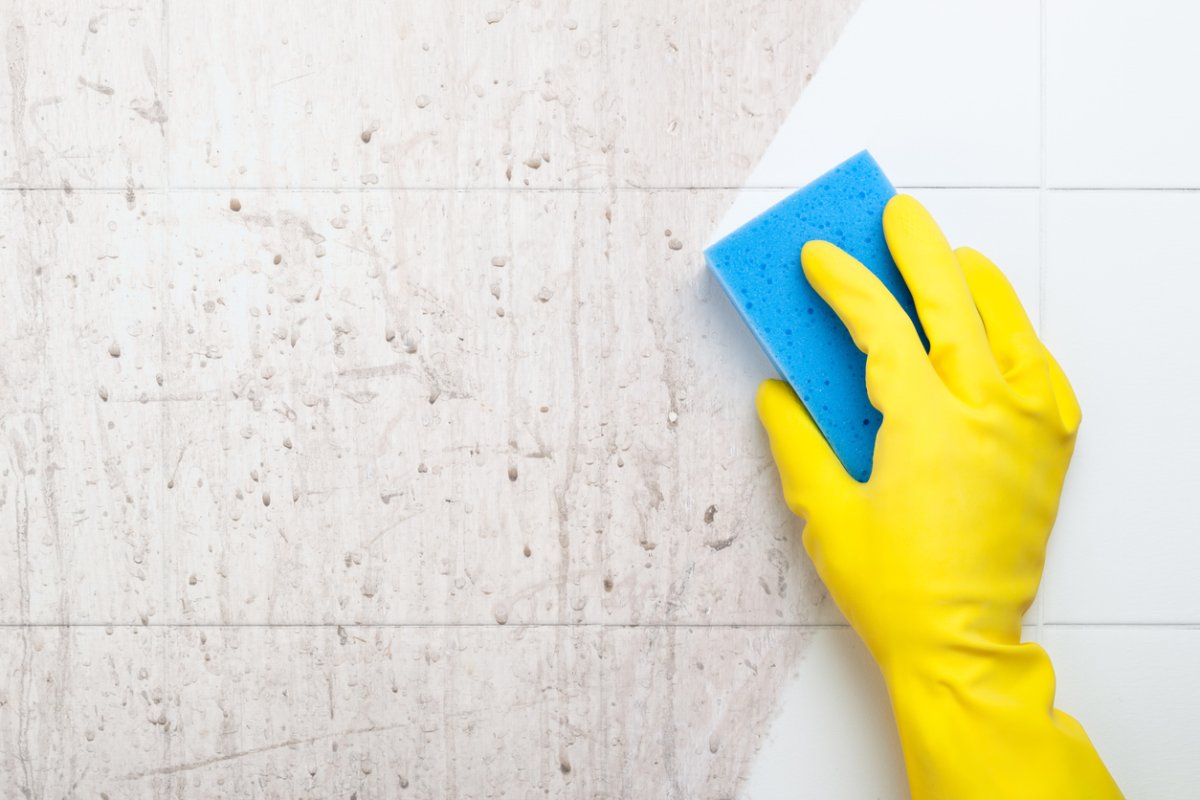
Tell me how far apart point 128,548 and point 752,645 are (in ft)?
1.78

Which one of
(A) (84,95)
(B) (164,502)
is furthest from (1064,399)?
(A) (84,95)

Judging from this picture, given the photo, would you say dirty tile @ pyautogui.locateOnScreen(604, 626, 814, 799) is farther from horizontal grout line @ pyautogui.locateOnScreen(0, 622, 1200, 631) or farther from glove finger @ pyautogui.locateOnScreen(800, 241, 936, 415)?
glove finger @ pyautogui.locateOnScreen(800, 241, 936, 415)

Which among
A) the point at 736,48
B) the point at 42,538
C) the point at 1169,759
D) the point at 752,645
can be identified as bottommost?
the point at 1169,759

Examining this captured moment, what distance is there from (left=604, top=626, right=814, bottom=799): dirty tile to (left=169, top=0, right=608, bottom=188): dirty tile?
0.40m

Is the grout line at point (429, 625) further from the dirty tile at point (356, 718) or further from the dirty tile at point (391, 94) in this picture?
the dirty tile at point (391, 94)

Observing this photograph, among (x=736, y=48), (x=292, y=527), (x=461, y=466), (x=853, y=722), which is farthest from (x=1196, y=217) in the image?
(x=292, y=527)

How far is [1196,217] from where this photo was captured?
2.47ft

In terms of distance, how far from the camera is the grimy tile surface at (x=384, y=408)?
744 millimetres

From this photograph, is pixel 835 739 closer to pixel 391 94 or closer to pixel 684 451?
pixel 684 451

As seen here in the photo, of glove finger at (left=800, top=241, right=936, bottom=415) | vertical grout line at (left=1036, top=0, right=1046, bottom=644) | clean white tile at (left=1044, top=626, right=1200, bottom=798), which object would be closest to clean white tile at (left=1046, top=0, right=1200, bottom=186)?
vertical grout line at (left=1036, top=0, right=1046, bottom=644)

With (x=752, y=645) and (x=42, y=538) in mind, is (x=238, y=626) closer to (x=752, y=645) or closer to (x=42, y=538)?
(x=42, y=538)

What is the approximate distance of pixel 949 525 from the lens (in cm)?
65

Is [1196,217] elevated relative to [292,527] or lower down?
elevated

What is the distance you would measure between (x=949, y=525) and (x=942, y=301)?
0.17 metres
